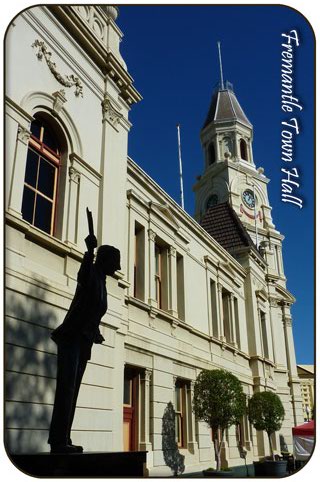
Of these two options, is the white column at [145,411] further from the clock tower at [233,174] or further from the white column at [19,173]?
Answer: the clock tower at [233,174]

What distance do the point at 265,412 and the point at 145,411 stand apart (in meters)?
7.12

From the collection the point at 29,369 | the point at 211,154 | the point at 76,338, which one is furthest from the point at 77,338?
the point at 211,154

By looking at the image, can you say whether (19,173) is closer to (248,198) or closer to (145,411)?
(145,411)

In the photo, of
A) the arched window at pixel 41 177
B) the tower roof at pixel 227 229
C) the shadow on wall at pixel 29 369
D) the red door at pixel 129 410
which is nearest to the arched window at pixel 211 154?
the tower roof at pixel 227 229

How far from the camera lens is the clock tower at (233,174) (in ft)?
139

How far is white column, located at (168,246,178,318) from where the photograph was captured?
46.5 ft

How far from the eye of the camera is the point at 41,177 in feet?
30.1

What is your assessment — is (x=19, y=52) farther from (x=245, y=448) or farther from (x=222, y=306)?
(x=245, y=448)

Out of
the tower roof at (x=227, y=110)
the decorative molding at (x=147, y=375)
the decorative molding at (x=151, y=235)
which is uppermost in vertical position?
the tower roof at (x=227, y=110)

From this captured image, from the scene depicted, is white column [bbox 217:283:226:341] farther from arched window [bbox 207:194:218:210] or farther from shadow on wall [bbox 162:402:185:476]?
arched window [bbox 207:194:218:210]

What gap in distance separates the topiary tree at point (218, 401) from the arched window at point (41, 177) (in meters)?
6.52

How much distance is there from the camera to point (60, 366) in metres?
5.84

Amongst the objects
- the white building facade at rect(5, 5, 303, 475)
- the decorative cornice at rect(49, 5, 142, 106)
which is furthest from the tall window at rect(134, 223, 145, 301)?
the decorative cornice at rect(49, 5, 142, 106)

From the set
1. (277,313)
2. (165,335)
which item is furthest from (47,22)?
(277,313)
